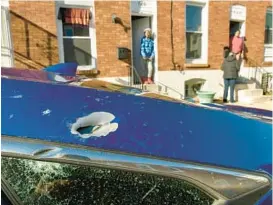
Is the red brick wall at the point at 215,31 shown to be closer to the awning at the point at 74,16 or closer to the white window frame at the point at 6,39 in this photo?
the awning at the point at 74,16

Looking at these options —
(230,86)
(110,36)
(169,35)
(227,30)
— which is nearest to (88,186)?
(110,36)

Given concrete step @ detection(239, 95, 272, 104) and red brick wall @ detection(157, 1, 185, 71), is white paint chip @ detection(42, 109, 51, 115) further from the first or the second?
concrete step @ detection(239, 95, 272, 104)

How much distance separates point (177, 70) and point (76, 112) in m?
7.62

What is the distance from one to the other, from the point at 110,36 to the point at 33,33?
6.66 feet

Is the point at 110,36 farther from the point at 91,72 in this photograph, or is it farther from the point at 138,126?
the point at 138,126

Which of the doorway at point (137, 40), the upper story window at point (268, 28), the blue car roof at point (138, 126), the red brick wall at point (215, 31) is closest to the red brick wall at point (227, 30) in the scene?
the red brick wall at point (215, 31)

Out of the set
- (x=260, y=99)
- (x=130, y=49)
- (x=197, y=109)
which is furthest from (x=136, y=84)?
(x=197, y=109)

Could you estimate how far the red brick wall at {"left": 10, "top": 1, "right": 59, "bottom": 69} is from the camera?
251 inches

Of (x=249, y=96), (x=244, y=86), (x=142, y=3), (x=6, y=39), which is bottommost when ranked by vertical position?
(x=249, y=96)

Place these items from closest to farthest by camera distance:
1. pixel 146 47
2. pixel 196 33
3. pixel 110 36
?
pixel 110 36
pixel 146 47
pixel 196 33

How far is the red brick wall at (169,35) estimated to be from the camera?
824cm

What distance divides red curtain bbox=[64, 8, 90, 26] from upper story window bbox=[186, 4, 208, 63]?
3.51m

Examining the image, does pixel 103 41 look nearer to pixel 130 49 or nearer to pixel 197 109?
pixel 130 49

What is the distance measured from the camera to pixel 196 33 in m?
9.13
